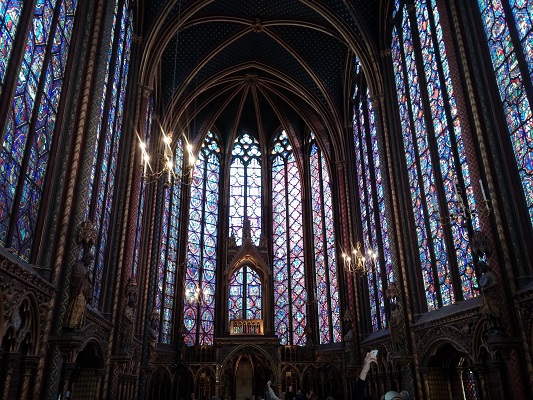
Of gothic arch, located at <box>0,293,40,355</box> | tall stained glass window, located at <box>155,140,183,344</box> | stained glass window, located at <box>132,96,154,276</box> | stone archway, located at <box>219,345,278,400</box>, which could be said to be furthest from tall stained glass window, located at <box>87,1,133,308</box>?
stone archway, located at <box>219,345,278,400</box>

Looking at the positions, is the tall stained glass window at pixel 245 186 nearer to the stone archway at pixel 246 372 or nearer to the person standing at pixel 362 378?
the stone archway at pixel 246 372

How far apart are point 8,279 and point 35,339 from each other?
1817 millimetres

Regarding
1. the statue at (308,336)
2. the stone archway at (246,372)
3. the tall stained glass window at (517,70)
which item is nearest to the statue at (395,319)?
the tall stained glass window at (517,70)

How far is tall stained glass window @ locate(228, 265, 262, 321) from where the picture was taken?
960 inches

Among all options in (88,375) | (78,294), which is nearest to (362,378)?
(78,294)

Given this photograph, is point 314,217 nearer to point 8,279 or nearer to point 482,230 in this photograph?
point 482,230

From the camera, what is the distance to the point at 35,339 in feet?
29.2

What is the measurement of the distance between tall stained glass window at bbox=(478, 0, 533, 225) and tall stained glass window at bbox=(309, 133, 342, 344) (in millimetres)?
13483

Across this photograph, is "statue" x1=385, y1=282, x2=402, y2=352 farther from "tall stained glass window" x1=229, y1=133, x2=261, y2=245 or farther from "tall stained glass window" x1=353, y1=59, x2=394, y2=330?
"tall stained glass window" x1=229, y1=133, x2=261, y2=245

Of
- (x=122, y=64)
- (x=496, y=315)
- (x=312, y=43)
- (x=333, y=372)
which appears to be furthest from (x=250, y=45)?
(x=496, y=315)

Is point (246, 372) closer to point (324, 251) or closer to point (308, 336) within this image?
point (308, 336)

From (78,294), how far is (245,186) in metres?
19.2

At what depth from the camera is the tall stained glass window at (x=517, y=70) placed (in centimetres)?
995

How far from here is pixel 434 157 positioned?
14.1m
